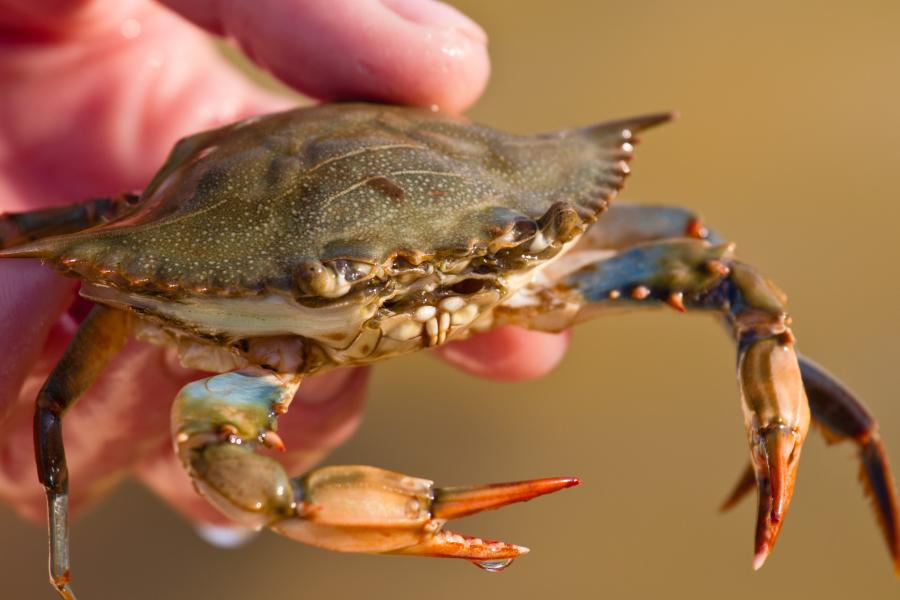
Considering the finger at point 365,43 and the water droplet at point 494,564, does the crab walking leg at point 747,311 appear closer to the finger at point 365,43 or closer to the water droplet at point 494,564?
the water droplet at point 494,564

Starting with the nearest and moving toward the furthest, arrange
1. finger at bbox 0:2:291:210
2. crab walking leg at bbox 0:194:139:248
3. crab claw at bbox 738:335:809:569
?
crab claw at bbox 738:335:809:569, crab walking leg at bbox 0:194:139:248, finger at bbox 0:2:291:210

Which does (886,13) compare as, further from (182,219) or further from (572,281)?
(182,219)

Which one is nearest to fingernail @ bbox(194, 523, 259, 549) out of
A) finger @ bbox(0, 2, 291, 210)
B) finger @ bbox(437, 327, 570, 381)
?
finger @ bbox(437, 327, 570, 381)

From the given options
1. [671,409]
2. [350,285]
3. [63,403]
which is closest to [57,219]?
[63,403]

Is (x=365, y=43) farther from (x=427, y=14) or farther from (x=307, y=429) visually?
(x=307, y=429)

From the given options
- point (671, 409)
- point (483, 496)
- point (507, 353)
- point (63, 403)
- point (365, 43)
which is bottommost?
point (671, 409)

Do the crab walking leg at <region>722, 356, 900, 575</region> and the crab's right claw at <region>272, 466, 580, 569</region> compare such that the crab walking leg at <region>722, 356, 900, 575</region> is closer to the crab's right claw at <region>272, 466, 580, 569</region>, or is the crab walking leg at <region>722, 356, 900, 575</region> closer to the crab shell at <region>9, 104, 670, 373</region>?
the crab shell at <region>9, 104, 670, 373</region>

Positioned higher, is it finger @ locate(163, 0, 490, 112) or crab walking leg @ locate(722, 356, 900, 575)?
finger @ locate(163, 0, 490, 112)
